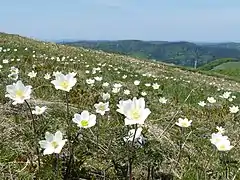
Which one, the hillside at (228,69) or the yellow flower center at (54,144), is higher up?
the yellow flower center at (54,144)

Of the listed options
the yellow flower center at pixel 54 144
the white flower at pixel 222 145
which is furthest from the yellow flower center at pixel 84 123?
the white flower at pixel 222 145

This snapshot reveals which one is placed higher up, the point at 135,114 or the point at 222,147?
the point at 135,114

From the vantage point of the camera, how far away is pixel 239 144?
25.1ft

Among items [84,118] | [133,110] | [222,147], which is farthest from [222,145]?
[84,118]

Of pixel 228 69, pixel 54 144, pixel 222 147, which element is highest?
pixel 54 144

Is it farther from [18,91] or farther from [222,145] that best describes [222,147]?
[18,91]

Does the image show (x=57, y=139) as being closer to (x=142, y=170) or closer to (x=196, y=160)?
(x=142, y=170)

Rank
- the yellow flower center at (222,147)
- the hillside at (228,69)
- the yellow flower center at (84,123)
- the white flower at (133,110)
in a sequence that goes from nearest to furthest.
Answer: the white flower at (133,110), the yellow flower center at (84,123), the yellow flower center at (222,147), the hillside at (228,69)

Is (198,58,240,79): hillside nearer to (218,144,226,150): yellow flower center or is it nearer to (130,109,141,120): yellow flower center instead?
(218,144,226,150): yellow flower center

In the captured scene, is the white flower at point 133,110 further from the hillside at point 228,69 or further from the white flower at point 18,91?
the hillside at point 228,69

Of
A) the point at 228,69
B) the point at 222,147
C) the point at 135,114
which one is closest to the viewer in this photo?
the point at 135,114

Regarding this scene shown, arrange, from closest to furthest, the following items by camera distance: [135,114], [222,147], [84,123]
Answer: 1. [135,114]
2. [84,123]
3. [222,147]

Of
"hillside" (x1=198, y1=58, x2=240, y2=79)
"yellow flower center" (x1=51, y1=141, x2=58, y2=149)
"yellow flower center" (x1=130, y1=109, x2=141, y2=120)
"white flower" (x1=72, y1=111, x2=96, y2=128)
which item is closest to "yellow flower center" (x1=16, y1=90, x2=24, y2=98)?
"white flower" (x1=72, y1=111, x2=96, y2=128)

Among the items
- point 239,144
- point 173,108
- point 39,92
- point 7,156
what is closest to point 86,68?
point 173,108
